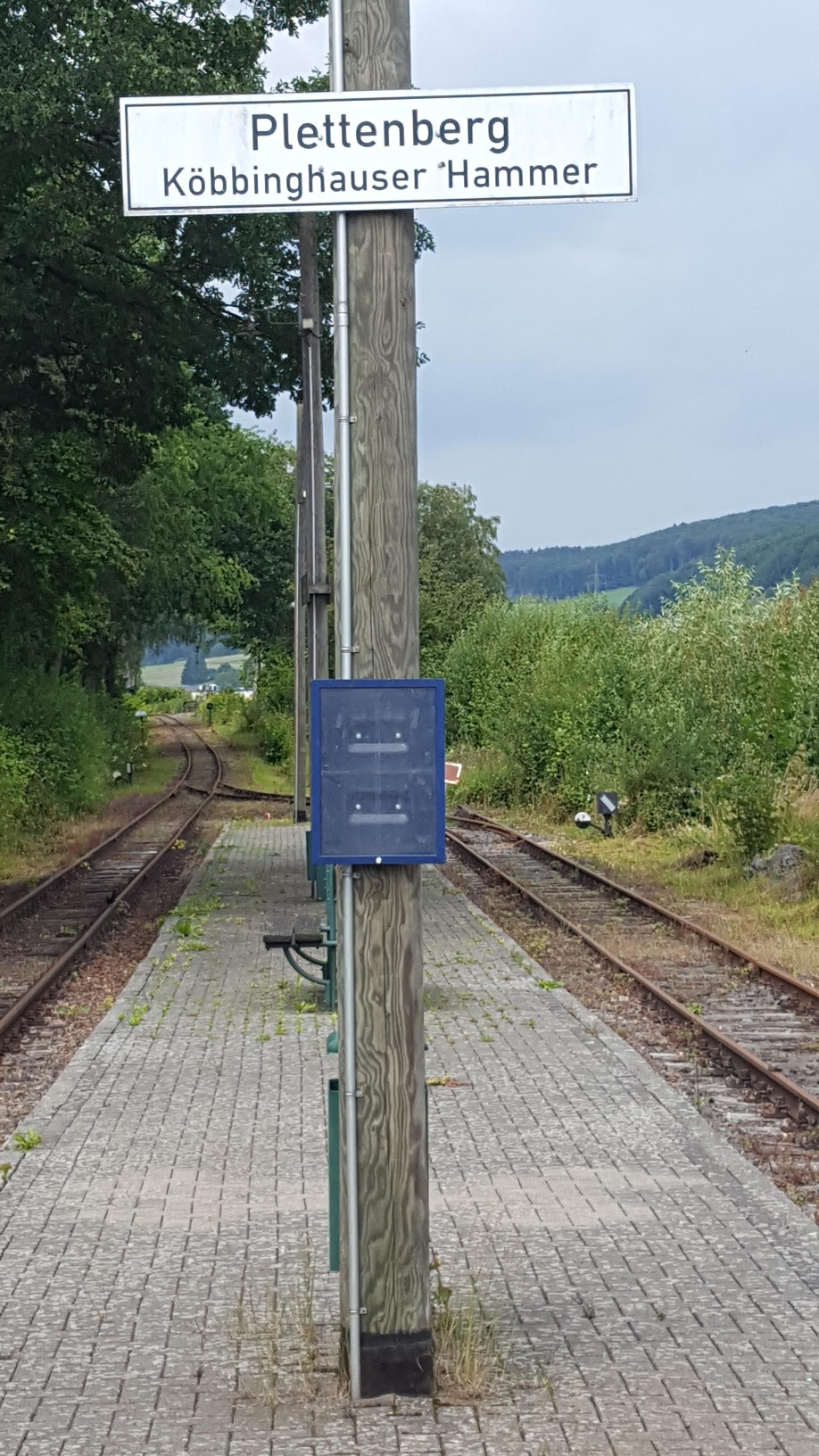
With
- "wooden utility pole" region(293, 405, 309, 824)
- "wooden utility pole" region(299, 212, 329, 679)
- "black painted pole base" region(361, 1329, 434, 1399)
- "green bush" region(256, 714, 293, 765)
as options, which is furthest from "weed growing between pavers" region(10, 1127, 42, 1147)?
"green bush" region(256, 714, 293, 765)

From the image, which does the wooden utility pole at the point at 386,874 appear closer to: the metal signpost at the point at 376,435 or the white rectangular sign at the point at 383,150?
the metal signpost at the point at 376,435

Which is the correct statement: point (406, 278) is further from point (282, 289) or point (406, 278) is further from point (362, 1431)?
point (282, 289)

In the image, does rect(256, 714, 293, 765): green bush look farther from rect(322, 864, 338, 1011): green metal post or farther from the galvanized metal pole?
the galvanized metal pole

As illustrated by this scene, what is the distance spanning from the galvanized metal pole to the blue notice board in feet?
0.32

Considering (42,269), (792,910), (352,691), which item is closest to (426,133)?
(352,691)

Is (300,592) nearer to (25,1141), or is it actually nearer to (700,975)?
(700,975)

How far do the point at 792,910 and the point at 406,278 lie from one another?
13.5 m

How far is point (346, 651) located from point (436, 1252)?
2.58 metres

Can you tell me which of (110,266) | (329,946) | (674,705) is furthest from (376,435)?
(674,705)

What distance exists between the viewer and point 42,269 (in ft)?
63.2

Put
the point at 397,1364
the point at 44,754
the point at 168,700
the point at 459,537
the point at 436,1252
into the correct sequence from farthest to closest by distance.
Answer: the point at 168,700 → the point at 459,537 → the point at 44,754 → the point at 436,1252 → the point at 397,1364

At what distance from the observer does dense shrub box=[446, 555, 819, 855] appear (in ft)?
71.2

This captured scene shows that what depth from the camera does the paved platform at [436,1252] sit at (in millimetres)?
4871

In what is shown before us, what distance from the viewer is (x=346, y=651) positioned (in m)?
5.09
